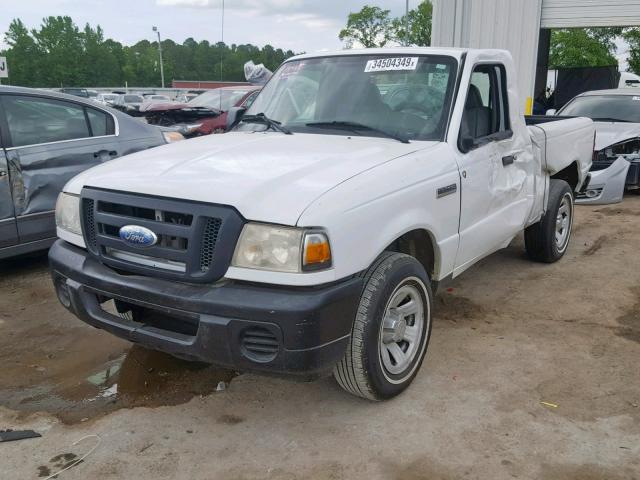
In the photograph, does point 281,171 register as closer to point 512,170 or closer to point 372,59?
point 372,59

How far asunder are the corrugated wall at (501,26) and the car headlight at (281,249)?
473 inches

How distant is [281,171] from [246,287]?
2.06 ft

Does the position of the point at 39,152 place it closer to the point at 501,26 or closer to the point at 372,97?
the point at 372,97

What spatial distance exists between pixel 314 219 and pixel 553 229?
372 cm

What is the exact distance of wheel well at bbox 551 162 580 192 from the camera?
621 centimetres

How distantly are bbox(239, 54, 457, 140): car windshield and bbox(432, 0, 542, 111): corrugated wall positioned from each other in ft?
33.6

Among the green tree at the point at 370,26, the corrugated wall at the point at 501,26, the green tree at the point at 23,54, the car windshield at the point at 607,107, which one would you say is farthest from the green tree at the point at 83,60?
the car windshield at the point at 607,107

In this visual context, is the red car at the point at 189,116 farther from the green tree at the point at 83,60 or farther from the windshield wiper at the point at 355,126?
the green tree at the point at 83,60

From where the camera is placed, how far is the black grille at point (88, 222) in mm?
3217

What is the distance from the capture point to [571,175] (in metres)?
6.33

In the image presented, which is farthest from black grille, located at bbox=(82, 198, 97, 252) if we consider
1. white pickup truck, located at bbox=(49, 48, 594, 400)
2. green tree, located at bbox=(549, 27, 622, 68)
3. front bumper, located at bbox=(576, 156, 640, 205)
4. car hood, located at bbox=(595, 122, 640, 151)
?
green tree, located at bbox=(549, 27, 622, 68)

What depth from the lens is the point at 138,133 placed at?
20.2 ft

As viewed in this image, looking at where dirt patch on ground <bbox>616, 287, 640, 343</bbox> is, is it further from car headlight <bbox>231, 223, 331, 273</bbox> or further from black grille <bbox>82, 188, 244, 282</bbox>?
black grille <bbox>82, 188, 244, 282</bbox>

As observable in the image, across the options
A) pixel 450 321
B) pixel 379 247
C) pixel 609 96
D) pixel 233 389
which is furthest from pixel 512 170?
pixel 609 96
